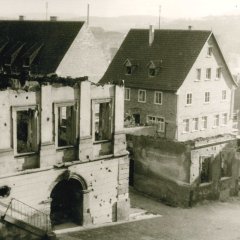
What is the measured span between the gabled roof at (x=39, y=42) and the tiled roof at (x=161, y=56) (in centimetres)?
633

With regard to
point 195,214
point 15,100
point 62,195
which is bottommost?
point 195,214

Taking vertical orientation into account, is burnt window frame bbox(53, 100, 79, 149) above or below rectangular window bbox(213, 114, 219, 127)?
above

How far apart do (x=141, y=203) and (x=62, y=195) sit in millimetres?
8549

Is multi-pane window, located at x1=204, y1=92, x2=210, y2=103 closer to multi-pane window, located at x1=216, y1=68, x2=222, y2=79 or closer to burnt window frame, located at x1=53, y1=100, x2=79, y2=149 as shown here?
multi-pane window, located at x1=216, y1=68, x2=222, y2=79

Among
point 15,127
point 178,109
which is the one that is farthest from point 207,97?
point 15,127

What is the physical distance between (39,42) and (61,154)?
84.5ft

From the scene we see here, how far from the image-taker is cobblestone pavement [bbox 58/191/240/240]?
2731 centimetres

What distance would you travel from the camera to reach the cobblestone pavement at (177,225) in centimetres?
2731

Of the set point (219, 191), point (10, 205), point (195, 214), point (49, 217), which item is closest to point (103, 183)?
point (49, 217)

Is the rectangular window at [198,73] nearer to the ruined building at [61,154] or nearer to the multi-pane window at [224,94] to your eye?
the multi-pane window at [224,94]

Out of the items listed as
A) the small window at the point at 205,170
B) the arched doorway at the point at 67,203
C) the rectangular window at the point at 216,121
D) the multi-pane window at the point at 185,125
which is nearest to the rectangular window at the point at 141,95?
the multi-pane window at the point at 185,125

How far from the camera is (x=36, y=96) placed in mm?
25391

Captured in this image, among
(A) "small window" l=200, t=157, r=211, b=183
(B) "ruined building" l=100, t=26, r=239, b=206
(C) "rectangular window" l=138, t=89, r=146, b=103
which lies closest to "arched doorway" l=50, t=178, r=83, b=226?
(B) "ruined building" l=100, t=26, r=239, b=206

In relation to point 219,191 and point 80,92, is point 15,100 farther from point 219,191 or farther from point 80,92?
point 219,191
